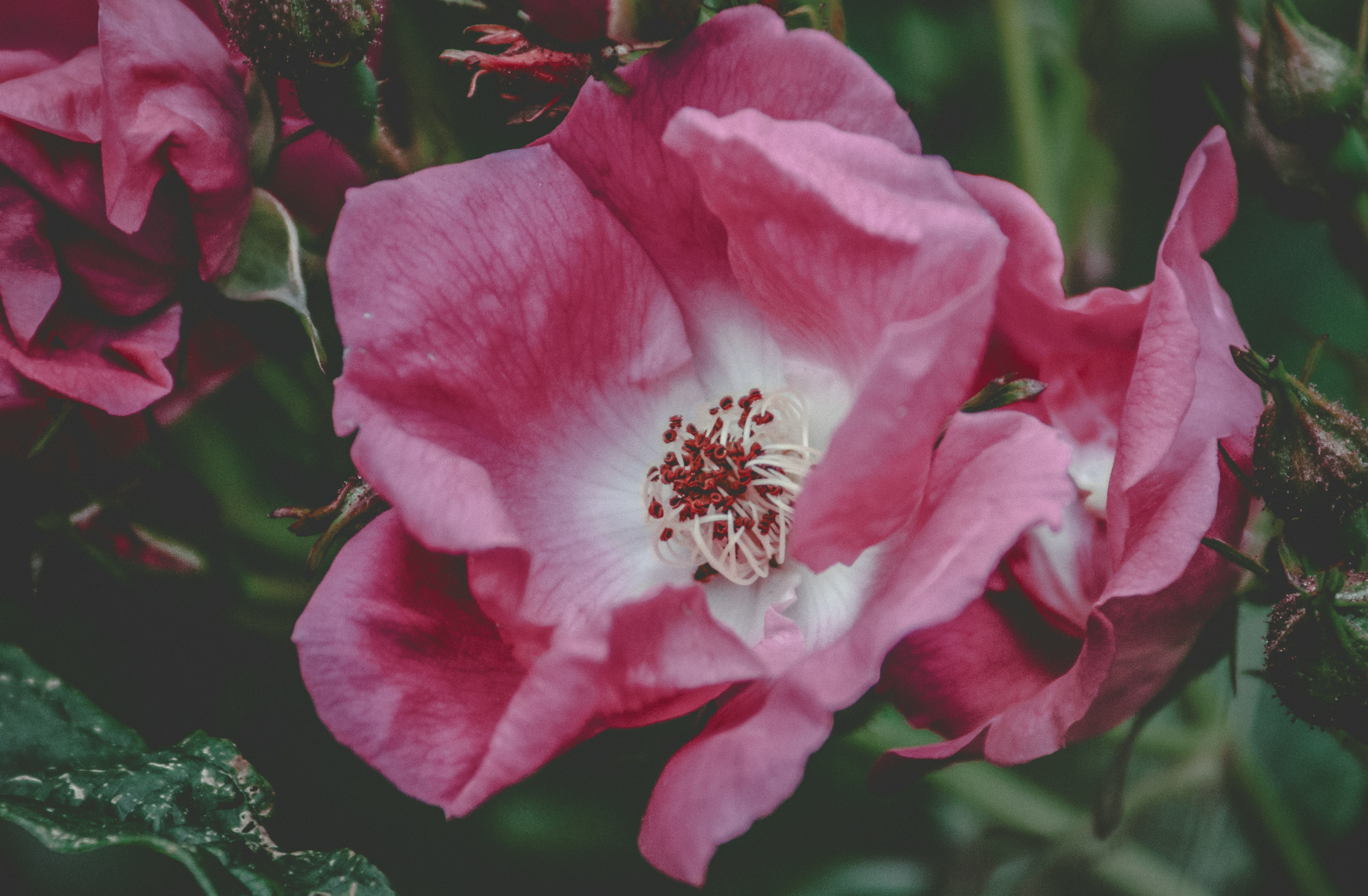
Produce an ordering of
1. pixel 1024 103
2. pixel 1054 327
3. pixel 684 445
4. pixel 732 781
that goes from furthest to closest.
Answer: pixel 1024 103 → pixel 684 445 → pixel 1054 327 → pixel 732 781

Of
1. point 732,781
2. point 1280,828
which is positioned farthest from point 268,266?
point 1280,828

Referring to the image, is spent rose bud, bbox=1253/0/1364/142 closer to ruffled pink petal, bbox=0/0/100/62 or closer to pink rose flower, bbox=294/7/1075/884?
pink rose flower, bbox=294/7/1075/884

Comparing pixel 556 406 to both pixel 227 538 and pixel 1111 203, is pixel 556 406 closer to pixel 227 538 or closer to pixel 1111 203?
Result: pixel 227 538

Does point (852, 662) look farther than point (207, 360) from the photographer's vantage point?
No

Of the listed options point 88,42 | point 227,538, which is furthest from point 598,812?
point 88,42

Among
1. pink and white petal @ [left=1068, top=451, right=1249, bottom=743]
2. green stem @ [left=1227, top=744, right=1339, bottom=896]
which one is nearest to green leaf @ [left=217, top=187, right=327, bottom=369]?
pink and white petal @ [left=1068, top=451, right=1249, bottom=743]

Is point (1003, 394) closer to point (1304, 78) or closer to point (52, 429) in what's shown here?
point (1304, 78)

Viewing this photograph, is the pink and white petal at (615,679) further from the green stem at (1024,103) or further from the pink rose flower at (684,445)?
the green stem at (1024,103)
